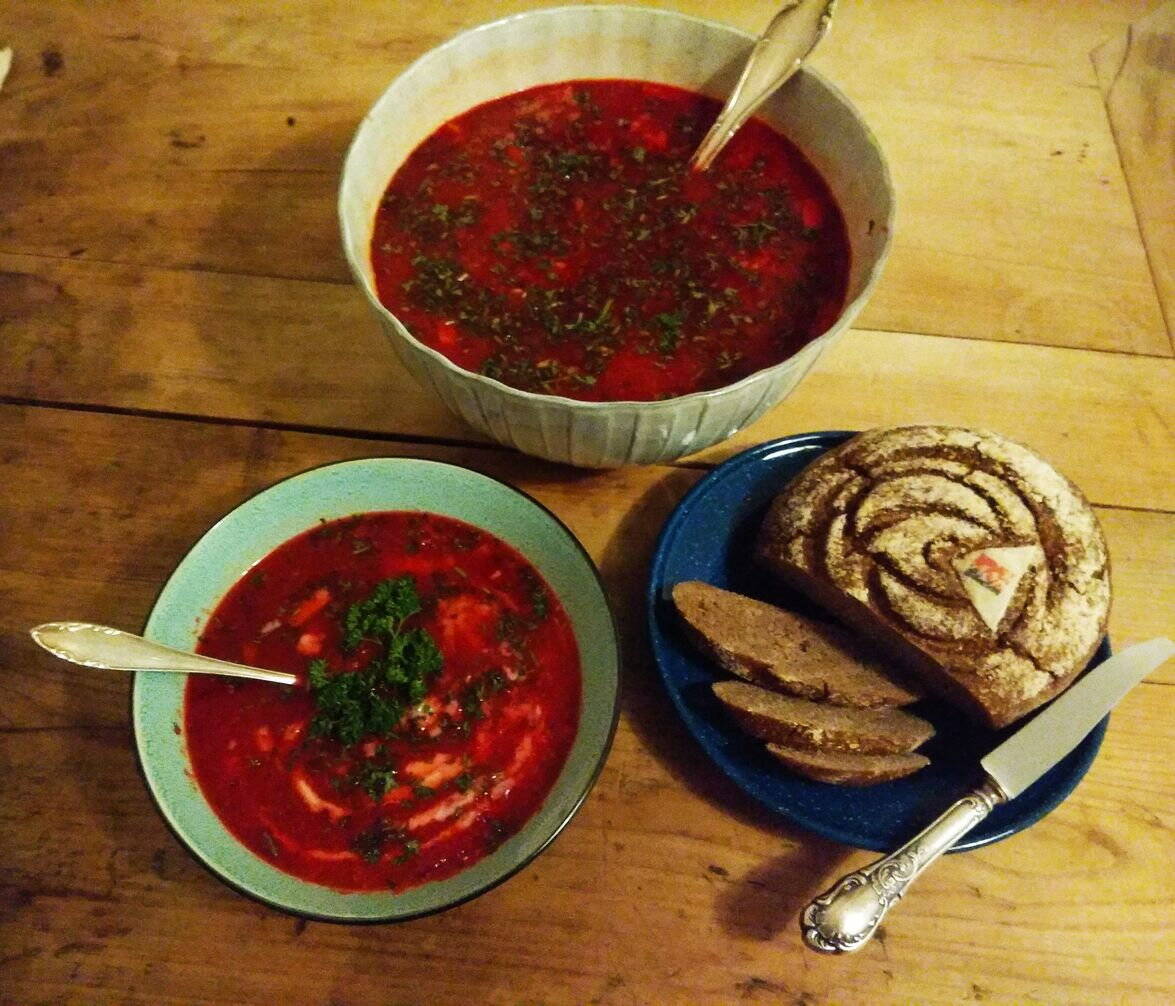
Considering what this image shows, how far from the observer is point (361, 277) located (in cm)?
124

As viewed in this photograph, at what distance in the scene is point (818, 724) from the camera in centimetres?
126

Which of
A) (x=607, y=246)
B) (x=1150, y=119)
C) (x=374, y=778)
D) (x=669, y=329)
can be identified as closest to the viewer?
(x=374, y=778)

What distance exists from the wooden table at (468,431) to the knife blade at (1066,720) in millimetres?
169

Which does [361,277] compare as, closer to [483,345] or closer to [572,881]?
[483,345]

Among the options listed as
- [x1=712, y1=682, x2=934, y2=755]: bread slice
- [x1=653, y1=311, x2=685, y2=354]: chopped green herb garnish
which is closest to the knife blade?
[x1=712, y1=682, x2=934, y2=755]: bread slice

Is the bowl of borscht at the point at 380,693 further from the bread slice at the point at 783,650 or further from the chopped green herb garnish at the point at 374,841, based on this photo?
the bread slice at the point at 783,650

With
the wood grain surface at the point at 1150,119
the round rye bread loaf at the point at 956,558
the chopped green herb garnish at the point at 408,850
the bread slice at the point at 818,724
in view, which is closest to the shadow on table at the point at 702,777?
the bread slice at the point at 818,724

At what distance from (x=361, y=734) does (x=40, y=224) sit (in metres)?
1.39

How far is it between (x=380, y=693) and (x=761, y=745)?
0.58 meters

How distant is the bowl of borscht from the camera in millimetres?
1198

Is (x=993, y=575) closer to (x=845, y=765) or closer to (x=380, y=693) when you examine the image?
(x=845, y=765)

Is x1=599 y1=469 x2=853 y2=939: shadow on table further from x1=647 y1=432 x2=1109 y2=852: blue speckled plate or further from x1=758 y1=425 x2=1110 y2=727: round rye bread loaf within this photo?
x1=758 y1=425 x2=1110 y2=727: round rye bread loaf

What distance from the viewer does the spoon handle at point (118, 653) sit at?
123 centimetres

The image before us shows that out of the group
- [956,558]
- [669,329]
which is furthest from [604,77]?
[956,558]
